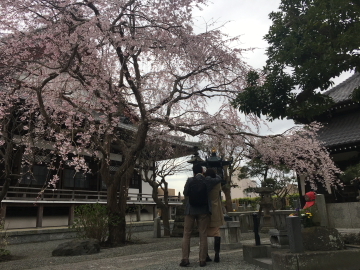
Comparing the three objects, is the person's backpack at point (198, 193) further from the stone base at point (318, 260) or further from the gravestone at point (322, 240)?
the gravestone at point (322, 240)

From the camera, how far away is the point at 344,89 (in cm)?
1351

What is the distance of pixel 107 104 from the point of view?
29.7 ft

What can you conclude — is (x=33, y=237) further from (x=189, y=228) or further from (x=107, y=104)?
(x=189, y=228)

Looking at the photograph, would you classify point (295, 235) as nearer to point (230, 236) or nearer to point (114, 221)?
point (230, 236)

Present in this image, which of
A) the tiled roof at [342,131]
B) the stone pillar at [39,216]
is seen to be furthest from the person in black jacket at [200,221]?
the stone pillar at [39,216]

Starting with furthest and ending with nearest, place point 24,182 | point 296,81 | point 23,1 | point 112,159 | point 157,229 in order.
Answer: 1. point 112,159
2. point 24,182
3. point 157,229
4. point 23,1
5. point 296,81

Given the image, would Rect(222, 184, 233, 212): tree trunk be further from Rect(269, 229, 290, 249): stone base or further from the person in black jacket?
the person in black jacket

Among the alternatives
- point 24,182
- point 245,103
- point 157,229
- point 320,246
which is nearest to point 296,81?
point 245,103

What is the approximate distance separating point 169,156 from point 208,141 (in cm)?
663

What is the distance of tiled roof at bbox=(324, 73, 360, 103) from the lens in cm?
1258

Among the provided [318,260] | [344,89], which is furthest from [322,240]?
[344,89]

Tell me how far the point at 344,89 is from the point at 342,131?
118 inches

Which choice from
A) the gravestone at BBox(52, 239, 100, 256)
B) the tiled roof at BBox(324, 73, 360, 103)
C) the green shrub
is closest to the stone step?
the gravestone at BBox(52, 239, 100, 256)

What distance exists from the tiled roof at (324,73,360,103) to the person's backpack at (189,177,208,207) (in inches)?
385
